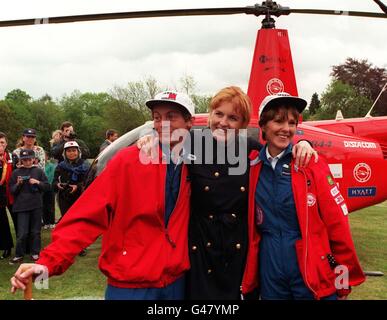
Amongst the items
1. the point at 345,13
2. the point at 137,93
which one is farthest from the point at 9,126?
the point at 345,13

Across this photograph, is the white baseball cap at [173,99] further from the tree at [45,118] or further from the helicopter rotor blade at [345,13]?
the tree at [45,118]

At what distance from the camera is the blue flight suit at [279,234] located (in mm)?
2139

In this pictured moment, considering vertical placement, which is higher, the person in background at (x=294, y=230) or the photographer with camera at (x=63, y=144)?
the photographer with camera at (x=63, y=144)

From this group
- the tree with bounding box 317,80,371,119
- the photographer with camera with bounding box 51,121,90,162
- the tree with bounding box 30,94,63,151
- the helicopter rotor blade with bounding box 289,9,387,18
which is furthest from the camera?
the tree with bounding box 30,94,63,151

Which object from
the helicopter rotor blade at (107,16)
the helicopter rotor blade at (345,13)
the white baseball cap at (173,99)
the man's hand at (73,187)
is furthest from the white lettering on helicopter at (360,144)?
the white baseball cap at (173,99)

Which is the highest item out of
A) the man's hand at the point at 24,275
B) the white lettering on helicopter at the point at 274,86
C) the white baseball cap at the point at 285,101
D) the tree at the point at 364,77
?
the tree at the point at 364,77

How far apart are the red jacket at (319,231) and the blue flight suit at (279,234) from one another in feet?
0.13

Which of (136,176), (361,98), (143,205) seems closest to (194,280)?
(143,205)

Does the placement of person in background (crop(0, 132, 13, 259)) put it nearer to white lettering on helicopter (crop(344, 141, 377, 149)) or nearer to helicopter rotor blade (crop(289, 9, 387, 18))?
helicopter rotor blade (crop(289, 9, 387, 18))

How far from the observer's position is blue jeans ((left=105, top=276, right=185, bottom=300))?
6.86 feet

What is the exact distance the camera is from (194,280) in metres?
2.20

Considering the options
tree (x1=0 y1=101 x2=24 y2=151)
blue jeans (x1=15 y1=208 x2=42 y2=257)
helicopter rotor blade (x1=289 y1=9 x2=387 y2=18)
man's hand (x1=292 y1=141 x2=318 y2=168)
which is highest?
tree (x1=0 y1=101 x2=24 y2=151)

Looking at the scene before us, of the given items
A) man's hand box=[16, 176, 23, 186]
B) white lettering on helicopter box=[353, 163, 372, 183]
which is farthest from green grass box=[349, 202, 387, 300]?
man's hand box=[16, 176, 23, 186]
